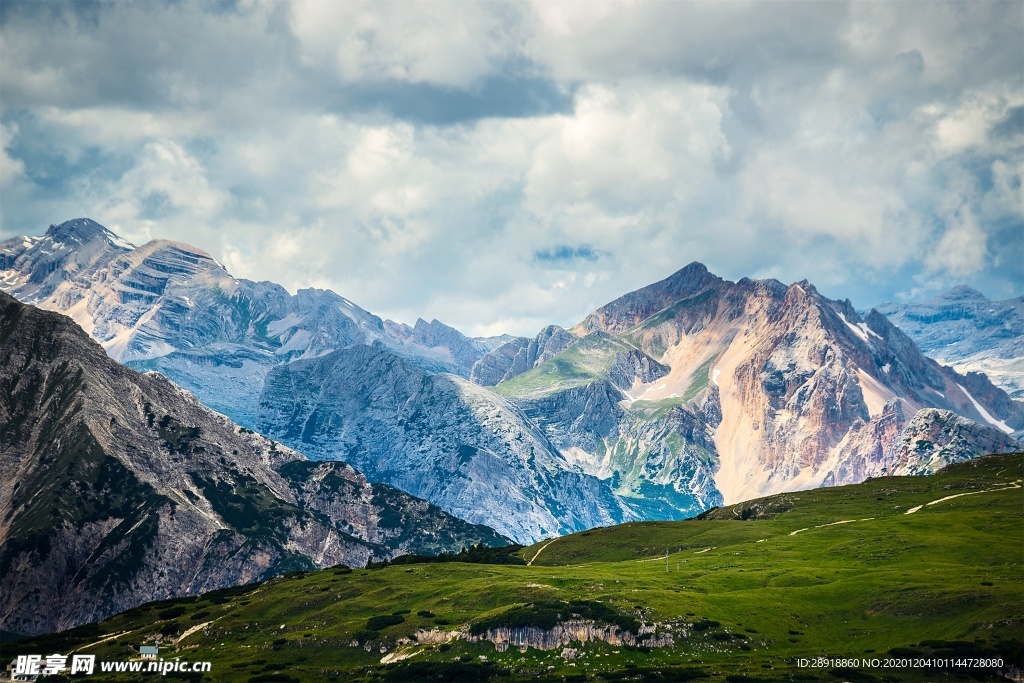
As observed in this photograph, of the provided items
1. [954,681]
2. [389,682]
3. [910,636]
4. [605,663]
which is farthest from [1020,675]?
[389,682]

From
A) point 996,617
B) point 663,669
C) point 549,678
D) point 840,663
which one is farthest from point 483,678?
point 996,617

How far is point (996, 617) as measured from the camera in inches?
7500

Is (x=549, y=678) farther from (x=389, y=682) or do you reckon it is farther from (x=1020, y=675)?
(x=1020, y=675)

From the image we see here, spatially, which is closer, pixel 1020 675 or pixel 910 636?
pixel 1020 675

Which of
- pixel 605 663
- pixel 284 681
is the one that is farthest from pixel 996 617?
pixel 284 681

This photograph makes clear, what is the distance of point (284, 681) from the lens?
198 metres

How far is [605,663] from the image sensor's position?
198500 mm

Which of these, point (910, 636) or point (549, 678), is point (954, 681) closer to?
point (910, 636)

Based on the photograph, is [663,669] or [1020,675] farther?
[663,669]

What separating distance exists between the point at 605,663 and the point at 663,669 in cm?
1277

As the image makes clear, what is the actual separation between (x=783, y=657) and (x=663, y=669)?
2317cm

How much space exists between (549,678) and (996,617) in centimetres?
8365

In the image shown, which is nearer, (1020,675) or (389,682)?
(1020,675)

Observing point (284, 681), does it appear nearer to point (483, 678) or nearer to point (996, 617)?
point (483, 678)
